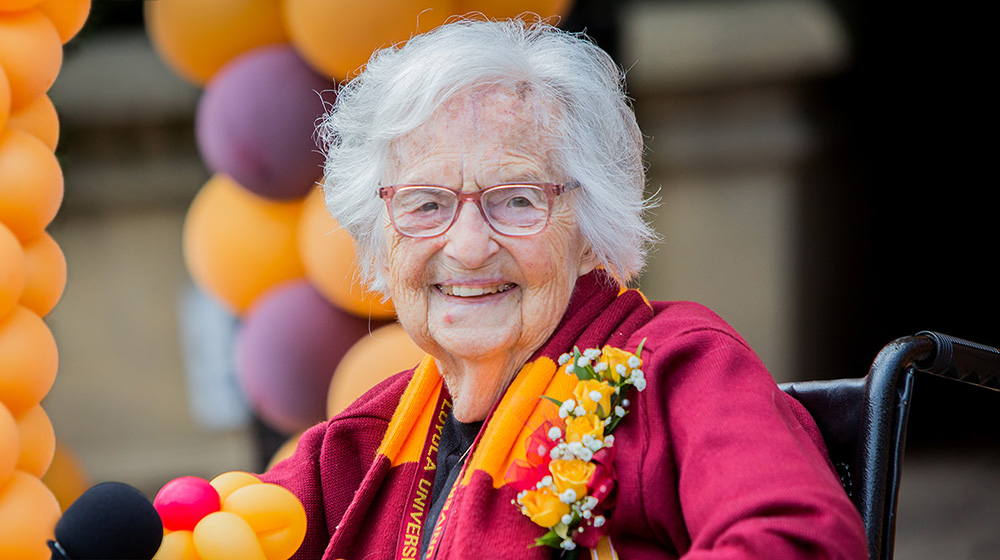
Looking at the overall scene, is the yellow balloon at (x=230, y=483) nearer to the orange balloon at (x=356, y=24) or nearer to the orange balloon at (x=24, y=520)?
the orange balloon at (x=24, y=520)

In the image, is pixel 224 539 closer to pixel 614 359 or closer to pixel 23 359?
pixel 614 359

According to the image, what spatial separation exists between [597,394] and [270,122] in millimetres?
1698

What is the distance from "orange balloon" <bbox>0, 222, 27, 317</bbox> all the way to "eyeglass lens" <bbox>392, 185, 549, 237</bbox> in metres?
1.05

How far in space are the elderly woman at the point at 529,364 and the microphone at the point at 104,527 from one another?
1.40 ft

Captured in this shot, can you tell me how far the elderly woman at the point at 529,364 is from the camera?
1.22 m

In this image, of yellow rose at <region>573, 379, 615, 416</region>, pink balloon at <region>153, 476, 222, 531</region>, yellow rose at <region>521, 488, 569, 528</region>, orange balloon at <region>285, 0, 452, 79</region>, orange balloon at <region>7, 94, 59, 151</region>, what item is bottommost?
pink balloon at <region>153, 476, 222, 531</region>

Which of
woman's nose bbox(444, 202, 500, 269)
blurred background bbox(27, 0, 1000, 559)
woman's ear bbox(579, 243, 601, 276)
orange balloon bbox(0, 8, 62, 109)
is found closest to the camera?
woman's nose bbox(444, 202, 500, 269)

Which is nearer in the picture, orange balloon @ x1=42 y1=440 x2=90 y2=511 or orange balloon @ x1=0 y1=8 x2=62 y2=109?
orange balloon @ x1=0 y1=8 x2=62 y2=109

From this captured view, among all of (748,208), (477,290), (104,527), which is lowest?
(748,208)

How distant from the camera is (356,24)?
2.50m

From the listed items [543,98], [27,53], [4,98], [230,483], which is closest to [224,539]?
[230,483]

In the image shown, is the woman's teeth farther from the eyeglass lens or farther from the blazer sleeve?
the blazer sleeve

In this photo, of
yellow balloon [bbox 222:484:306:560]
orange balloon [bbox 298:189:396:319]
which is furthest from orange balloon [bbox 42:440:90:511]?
yellow balloon [bbox 222:484:306:560]

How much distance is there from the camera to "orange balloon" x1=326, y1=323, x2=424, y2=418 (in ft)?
8.39
